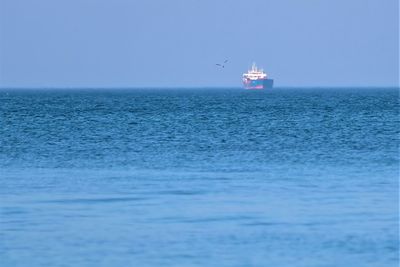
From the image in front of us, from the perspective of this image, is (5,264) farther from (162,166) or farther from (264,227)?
(162,166)

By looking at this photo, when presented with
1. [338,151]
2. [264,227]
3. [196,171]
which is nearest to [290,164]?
[196,171]

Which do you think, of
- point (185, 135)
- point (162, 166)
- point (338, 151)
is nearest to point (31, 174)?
point (162, 166)

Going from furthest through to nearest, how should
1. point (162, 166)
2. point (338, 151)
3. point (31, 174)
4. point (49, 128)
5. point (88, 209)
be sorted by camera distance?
1. point (49, 128)
2. point (338, 151)
3. point (162, 166)
4. point (31, 174)
5. point (88, 209)

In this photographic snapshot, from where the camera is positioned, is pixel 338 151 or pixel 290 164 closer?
pixel 290 164

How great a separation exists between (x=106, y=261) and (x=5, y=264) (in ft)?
4.58

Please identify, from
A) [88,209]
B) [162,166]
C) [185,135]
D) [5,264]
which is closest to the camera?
[5,264]

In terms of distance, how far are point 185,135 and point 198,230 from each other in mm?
30792

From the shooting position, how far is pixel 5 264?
15461mm

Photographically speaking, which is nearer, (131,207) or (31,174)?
(131,207)

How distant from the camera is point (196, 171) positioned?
28.8m

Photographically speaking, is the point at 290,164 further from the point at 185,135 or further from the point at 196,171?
the point at 185,135

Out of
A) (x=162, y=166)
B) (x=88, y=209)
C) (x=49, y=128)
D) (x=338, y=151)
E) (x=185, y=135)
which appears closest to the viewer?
(x=88, y=209)

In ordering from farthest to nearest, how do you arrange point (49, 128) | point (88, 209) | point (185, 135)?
point (49, 128) < point (185, 135) < point (88, 209)

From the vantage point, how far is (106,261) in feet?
51.3
